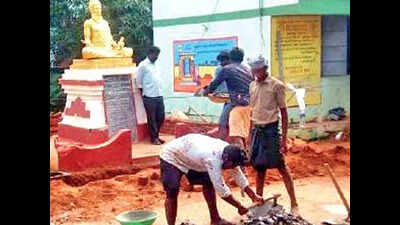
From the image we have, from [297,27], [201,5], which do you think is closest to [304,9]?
[297,27]

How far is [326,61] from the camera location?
5836 mm

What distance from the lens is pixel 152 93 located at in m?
5.67

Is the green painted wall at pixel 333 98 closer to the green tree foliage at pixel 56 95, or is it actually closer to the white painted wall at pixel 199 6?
the white painted wall at pixel 199 6

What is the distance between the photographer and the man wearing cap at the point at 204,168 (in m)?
5.20

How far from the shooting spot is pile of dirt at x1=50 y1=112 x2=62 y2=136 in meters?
5.51

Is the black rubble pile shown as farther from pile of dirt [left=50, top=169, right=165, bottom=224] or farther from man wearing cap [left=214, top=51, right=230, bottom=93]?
man wearing cap [left=214, top=51, right=230, bottom=93]

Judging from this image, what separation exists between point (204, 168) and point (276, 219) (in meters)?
0.68

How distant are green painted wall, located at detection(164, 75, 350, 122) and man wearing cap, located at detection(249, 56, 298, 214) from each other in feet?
0.71

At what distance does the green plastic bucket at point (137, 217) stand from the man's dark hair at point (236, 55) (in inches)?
53.2

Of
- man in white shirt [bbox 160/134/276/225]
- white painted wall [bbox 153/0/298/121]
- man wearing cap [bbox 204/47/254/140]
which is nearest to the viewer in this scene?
man in white shirt [bbox 160/134/276/225]

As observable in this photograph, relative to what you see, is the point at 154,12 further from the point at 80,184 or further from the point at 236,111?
the point at 80,184

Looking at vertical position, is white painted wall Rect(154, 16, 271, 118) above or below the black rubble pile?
above

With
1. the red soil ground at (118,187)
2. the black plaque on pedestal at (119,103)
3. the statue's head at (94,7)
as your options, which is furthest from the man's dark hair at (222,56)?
the statue's head at (94,7)

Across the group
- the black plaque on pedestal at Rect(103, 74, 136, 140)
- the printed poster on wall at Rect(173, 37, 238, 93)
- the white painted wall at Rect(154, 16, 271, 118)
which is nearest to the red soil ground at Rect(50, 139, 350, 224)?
the black plaque on pedestal at Rect(103, 74, 136, 140)
